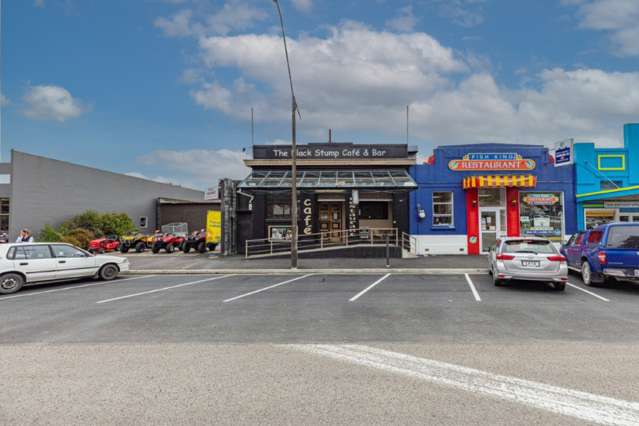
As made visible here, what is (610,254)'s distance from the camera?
31.8 feet

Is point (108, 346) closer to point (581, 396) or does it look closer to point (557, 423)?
point (557, 423)

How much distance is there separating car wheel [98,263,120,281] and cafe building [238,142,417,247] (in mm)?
8149

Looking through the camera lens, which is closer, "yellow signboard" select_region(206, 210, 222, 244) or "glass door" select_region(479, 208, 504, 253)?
"glass door" select_region(479, 208, 504, 253)

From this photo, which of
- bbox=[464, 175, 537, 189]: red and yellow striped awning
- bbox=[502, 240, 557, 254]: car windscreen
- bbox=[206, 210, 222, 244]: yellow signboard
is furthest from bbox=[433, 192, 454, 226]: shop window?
bbox=[206, 210, 222, 244]: yellow signboard

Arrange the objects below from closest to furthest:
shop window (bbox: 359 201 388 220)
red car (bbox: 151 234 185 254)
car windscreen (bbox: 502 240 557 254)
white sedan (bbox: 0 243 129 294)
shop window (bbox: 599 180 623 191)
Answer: car windscreen (bbox: 502 240 557 254) < white sedan (bbox: 0 243 129 294) < shop window (bbox: 599 180 623 191) < shop window (bbox: 359 201 388 220) < red car (bbox: 151 234 185 254)

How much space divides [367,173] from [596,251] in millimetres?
12050

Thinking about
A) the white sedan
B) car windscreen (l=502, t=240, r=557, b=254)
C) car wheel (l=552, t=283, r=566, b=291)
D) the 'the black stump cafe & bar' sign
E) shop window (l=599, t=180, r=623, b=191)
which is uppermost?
the 'the black stump cafe & bar' sign

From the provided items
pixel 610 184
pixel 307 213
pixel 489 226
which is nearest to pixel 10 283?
pixel 307 213

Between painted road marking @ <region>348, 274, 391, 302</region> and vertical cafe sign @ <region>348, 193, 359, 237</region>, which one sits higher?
vertical cafe sign @ <region>348, 193, 359, 237</region>

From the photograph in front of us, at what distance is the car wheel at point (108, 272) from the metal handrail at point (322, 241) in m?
6.91

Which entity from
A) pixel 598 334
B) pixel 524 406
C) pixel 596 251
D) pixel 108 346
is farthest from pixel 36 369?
pixel 596 251

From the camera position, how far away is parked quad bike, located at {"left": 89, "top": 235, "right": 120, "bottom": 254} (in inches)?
908

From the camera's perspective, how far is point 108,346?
18.1ft

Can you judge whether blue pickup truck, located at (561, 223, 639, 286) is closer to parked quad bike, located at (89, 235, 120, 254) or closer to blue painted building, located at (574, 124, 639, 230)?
blue painted building, located at (574, 124, 639, 230)
